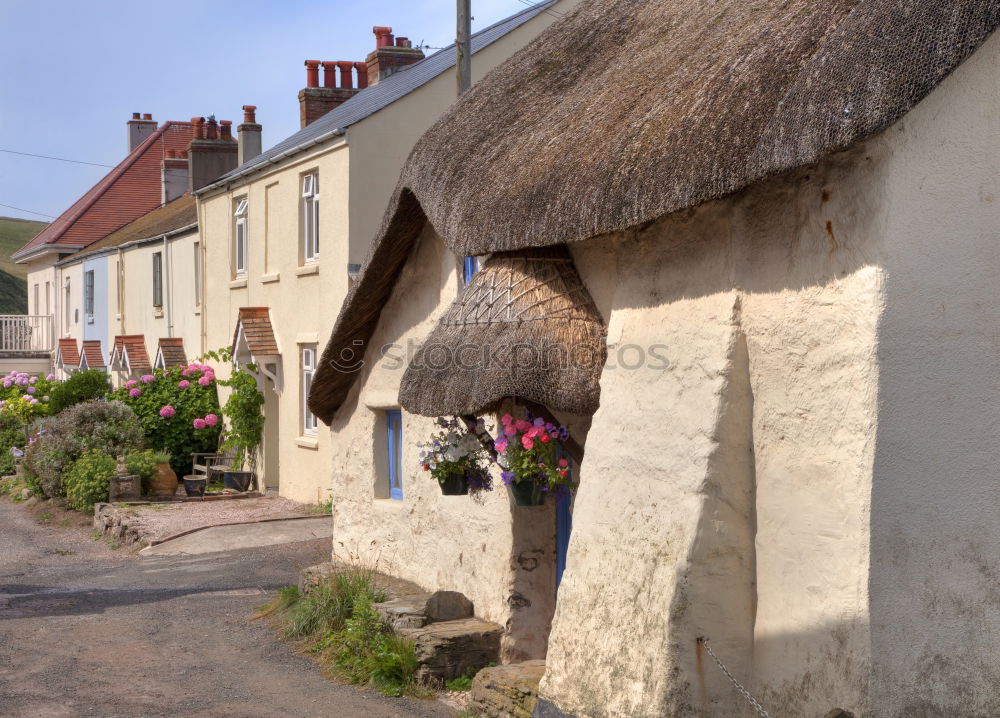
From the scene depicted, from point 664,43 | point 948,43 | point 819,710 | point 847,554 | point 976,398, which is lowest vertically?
point 819,710

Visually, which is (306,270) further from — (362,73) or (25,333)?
(25,333)

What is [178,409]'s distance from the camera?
20.1m

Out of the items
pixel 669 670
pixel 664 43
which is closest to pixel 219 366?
pixel 664 43

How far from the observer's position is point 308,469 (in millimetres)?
17047

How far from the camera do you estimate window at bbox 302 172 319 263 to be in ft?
53.9

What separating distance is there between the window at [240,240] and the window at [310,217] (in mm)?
2605

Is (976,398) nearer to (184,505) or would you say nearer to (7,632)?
(7,632)

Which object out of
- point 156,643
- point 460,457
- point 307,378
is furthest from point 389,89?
point 460,457

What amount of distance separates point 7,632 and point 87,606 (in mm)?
1152

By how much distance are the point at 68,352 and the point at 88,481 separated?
1402cm

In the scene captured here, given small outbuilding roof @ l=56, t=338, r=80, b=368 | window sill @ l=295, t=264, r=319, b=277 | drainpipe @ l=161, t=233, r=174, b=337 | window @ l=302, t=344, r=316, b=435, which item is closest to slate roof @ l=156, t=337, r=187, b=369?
drainpipe @ l=161, t=233, r=174, b=337

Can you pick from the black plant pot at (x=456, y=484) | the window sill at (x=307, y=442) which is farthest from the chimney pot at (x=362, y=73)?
the black plant pot at (x=456, y=484)

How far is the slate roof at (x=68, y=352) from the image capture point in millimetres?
30156

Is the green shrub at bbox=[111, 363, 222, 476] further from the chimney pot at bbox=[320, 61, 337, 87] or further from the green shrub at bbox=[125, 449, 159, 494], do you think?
the chimney pot at bbox=[320, 61, 337, 87]
